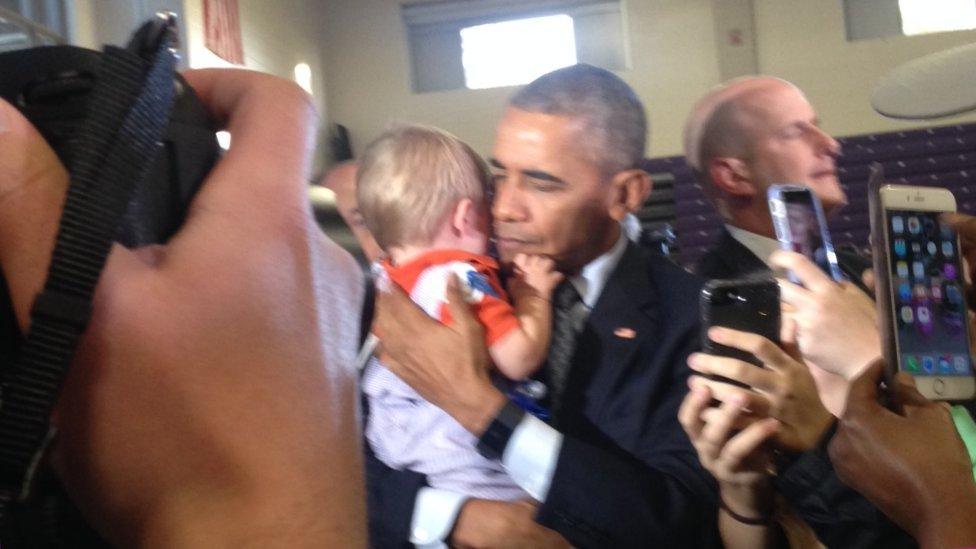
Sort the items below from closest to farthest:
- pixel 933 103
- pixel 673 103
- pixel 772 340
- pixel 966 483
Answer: pixel 966 483
pixel 772 340
pixel 933 103
pixel 673 103

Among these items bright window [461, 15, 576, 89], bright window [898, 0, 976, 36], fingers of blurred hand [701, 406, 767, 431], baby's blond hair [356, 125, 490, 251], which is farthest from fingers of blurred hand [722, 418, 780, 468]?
bright window [898, 0, 976, 36]

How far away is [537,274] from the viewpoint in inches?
40.2

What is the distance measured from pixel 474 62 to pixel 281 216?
3.90m

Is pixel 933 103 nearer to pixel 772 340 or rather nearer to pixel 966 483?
pixel 772 340

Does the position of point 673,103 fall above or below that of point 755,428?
above

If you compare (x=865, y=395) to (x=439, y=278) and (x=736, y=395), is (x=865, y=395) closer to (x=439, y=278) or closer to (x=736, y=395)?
(x=736, y=395)

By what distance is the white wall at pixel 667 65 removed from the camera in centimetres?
385

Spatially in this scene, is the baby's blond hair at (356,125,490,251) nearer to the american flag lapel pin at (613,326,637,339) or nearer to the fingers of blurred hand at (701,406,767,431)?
the american flag lapel pin at (613,326,637,339)

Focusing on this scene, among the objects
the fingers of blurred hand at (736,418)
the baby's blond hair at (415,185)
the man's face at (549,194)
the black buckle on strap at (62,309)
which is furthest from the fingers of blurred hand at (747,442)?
the black buckle on strap at (62,309)

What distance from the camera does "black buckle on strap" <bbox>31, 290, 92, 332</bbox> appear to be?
31cm

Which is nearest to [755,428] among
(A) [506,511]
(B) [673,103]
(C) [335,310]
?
(A) [506,511]

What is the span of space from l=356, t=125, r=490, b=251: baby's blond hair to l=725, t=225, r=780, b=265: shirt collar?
50cm

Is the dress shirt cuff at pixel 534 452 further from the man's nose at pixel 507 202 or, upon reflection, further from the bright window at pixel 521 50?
the bright window at pixel 521 50

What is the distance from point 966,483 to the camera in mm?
750
